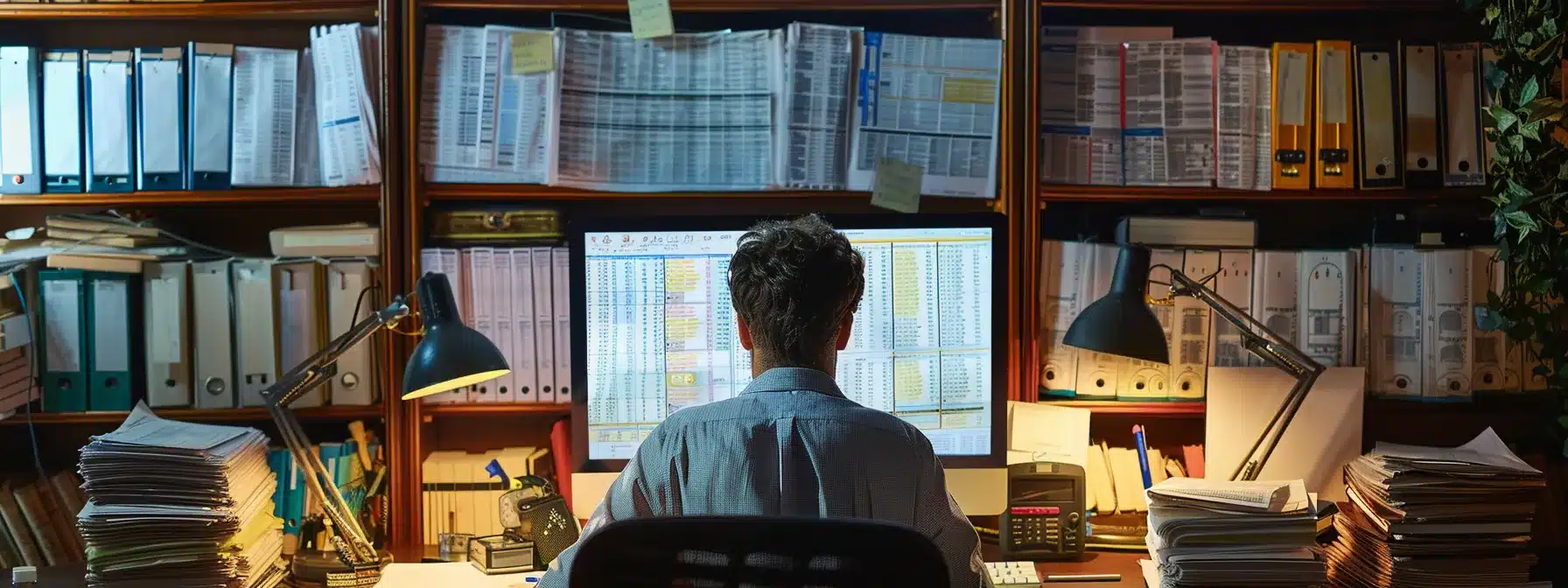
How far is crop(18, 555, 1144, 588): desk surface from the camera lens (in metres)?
2.03

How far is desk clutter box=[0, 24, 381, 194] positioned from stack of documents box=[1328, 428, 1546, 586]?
181cm

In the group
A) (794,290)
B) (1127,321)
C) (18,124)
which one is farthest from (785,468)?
(18,124)

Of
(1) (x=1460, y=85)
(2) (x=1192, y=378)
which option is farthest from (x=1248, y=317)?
(1) (x=1460, y=85)

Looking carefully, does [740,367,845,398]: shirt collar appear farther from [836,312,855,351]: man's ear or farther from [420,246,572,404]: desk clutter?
[420,246,572,404]: desk clutter

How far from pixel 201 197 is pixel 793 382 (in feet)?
4.59

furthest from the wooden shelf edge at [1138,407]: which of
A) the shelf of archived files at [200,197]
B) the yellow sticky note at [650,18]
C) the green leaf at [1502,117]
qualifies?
the shelf of archived files at [200,197]

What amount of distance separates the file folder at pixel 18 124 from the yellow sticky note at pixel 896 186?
5.01 feet

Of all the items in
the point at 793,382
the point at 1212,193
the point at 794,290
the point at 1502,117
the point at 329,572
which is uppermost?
the point at 1502,117

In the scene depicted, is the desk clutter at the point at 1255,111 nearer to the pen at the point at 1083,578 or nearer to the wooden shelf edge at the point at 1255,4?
the wooden shelf edge at the point at 1255,4

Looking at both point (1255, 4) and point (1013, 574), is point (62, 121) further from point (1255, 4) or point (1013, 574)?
point (1255, 4)

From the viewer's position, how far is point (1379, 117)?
2.30 meters

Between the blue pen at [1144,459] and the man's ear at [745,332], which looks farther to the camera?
the blue pen at [1144,459]

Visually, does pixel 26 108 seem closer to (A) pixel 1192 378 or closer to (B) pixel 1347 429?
(A) pixel 1192 378

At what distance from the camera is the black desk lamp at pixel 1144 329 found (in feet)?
6.59
